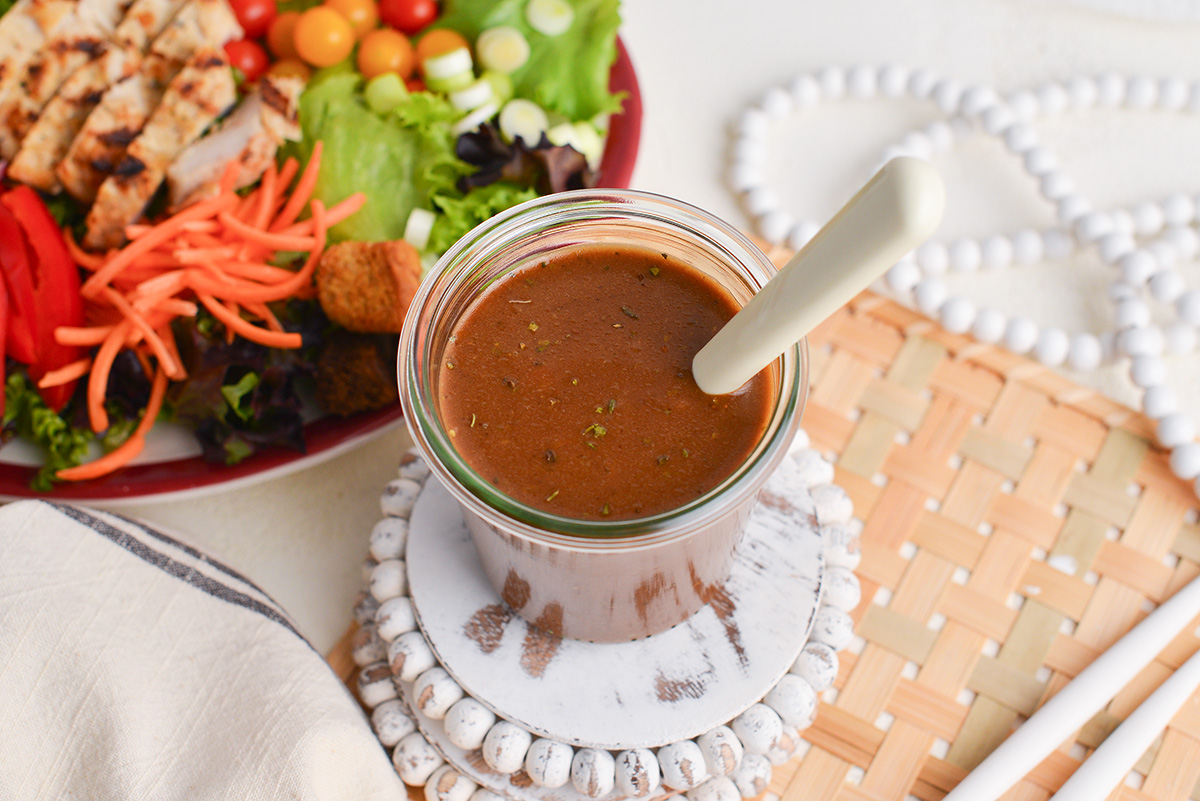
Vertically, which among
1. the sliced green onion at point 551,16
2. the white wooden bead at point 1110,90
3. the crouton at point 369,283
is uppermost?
the white wooden bead at point 1110,90

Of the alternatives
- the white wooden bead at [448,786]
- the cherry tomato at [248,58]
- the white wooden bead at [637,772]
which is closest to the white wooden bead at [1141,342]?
the white wooden bead at [637,772]

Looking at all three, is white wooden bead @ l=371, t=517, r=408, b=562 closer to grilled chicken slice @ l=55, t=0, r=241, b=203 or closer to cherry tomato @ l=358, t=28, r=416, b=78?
grilled chicken slice @ l=55, t=0, r=241, b=203

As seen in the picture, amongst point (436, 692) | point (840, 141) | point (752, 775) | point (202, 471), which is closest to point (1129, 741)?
point (752, 775)

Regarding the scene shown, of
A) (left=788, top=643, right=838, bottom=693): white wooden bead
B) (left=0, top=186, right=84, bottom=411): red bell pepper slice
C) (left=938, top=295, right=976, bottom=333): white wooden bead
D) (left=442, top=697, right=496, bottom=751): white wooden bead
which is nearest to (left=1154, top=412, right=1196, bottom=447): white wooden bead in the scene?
(left=938, top=295, right=976, bottom=333): white wooden bead

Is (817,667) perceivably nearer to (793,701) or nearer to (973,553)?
(793,701)

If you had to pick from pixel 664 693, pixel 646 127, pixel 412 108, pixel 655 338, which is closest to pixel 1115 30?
pixel 646 127

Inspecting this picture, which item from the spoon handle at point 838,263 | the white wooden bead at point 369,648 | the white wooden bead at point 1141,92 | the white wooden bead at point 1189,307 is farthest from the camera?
the white wooden bead at point 1141,92

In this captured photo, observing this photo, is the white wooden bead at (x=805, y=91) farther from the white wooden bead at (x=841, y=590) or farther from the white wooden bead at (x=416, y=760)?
the white wooden bead at (x=416, y=760)
